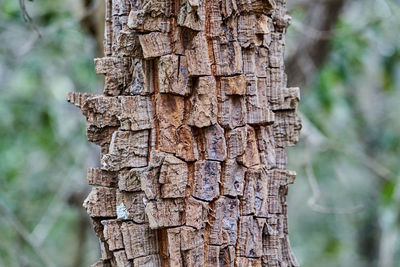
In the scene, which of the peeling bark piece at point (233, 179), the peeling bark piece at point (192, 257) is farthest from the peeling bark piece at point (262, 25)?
the peeling bark piece at point (192, 257)

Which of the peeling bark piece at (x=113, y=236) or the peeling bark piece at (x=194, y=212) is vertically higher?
the peeling bark piece at (x=194, y=212)

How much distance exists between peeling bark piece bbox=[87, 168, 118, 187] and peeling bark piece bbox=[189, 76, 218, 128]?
0.25m

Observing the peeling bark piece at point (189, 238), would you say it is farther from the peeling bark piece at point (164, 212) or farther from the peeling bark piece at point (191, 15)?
the peeling bark piece at point (191, 15)

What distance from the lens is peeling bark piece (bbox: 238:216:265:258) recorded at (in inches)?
50.4

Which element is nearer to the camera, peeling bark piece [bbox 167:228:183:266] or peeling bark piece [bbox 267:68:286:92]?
peeling bark piece [bbox 167:228:183:266]

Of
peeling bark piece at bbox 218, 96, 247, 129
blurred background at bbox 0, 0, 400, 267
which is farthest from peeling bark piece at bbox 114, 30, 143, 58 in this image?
blurred background at bbox 0, 0, 400, 267

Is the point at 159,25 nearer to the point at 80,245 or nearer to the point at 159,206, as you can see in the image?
the point at 159,206

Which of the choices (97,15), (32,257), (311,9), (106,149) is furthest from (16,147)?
(106,149)

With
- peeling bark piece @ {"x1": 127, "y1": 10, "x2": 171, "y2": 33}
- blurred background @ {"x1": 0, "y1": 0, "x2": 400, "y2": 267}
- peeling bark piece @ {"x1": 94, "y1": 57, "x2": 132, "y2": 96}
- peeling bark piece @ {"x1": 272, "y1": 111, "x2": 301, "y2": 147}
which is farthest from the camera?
blurred background @ {"x1": 0, "y1": 0, "x2": 400, "y2": 267}

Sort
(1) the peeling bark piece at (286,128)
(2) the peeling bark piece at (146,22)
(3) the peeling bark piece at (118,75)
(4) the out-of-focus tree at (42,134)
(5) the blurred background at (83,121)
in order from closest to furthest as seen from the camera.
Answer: (2) the peeling bark piece at (146,22) → (3) the peeling bark piece at (118,75) → (1) the peeling bark piece at (286,128) → (5) the blurred background at (83,121) → (4) the out-of-focus tree at (42,134)

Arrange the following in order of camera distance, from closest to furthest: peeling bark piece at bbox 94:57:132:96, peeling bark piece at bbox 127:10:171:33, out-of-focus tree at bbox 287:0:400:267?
peeling bark piece at bbox 127:10:171:33 → peeling bark piece at bbox 94:57:132:96 → out-of-focus tree at bbox 287:0:400:267

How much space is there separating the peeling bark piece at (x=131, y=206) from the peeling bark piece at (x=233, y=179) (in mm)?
196

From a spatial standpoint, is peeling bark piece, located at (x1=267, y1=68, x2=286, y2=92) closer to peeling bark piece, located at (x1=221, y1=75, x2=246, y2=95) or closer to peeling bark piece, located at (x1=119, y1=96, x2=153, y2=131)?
peeling bark piece, located at (x1=221, y1=75, x2=246, y2=95)

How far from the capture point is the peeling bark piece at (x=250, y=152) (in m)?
1.29
